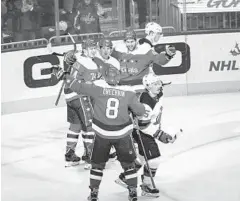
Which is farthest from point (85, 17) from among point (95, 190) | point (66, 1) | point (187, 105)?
point (95, 190)

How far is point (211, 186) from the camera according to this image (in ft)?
14.7

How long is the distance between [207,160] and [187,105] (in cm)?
318

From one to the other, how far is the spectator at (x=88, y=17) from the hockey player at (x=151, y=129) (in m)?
4.93

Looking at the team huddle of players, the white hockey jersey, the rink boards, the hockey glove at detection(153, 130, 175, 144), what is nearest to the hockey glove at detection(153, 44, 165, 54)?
the rink boards

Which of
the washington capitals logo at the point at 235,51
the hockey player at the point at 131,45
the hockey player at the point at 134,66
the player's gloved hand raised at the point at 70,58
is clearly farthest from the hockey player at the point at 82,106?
the washington capitals logo at the point at 235,51

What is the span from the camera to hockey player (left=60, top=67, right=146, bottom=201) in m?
3.87

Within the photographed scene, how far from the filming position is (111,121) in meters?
3.91

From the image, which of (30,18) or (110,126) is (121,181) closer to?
(110,126)

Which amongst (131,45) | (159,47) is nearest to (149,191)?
(131,45)

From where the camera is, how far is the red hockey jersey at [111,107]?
3861mm

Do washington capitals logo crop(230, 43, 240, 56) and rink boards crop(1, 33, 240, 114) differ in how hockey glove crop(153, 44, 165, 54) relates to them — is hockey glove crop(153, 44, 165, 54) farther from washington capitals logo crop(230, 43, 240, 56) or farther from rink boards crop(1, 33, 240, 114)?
washington capitals logo crop(230, 43, 240, 56)

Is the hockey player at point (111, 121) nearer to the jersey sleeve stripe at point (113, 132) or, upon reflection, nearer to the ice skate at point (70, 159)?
the jersey sleeve stripe at point (113, 132)

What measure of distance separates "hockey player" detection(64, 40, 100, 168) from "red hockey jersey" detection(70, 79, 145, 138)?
1.15m

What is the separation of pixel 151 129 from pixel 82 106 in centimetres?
112
